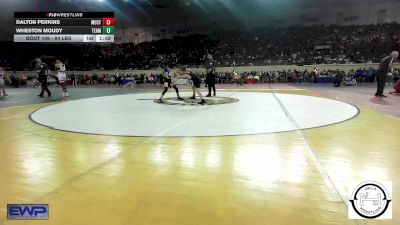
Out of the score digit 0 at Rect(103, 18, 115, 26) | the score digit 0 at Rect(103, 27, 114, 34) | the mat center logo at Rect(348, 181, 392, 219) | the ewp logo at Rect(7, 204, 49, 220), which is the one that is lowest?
the ewp logo at Rect(7, 204, 49, 220)

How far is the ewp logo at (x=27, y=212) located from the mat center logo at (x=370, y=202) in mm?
2588

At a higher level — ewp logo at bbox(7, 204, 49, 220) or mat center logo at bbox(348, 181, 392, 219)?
mat center logo at bbox(348, 181, 392, 219)

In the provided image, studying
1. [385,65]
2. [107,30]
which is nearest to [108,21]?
[107,30]

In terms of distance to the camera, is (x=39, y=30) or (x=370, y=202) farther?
(x=39, y=30)

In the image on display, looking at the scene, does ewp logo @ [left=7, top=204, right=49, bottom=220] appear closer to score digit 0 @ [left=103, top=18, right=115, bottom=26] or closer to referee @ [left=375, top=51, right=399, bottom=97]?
referee @ [left=375, top=51, right=399, bottom=97]

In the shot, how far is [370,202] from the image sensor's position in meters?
2.65

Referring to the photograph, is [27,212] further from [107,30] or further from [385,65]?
[107,30]

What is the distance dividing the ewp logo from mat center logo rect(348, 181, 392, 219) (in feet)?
8.49

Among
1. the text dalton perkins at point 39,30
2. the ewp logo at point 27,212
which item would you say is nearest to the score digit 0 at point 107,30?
the text dalton perkins at point 39,30

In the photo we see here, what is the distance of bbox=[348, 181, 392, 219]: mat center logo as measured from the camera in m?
2.51
